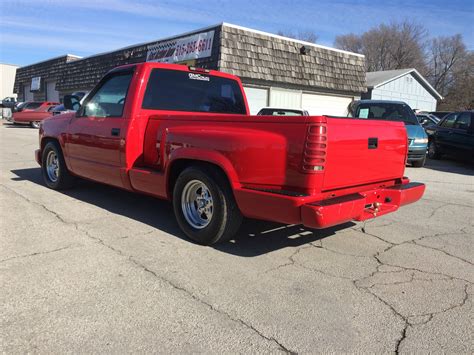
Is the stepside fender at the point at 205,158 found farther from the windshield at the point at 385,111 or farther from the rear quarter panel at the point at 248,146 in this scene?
the windshield at the point at 385,111

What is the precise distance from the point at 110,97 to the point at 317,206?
3428mm

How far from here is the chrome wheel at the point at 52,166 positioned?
6.85m

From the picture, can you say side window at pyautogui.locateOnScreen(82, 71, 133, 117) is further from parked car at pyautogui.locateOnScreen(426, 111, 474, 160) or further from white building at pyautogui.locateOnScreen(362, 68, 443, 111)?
white building at pyautogui.locateOnScreen(362, 68, 443, 111)

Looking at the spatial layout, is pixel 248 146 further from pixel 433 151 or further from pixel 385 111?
pixel 433 151

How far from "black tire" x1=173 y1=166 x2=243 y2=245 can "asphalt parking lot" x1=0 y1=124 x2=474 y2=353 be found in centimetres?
15

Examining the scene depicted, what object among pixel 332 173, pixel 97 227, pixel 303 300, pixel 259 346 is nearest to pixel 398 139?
pixel 332 173

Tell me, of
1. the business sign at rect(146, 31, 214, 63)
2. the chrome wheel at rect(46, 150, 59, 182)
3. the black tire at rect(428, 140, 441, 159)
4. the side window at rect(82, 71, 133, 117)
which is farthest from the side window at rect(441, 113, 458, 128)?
the chrome wheel at rect(46, 150, 59, 182)

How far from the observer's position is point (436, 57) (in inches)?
2403

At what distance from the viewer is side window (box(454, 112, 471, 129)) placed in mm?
11375

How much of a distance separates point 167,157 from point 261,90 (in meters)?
12.5

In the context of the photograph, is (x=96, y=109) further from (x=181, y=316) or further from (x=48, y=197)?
(x=181, y=316)

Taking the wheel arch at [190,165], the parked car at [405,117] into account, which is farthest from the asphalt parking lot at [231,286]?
the parked car at [405,117]

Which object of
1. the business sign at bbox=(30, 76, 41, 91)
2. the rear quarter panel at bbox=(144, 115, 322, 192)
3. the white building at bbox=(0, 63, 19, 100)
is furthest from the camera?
the white building at bbox=(0, 63, 19, 100)

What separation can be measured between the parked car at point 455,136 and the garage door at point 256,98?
6.33m
